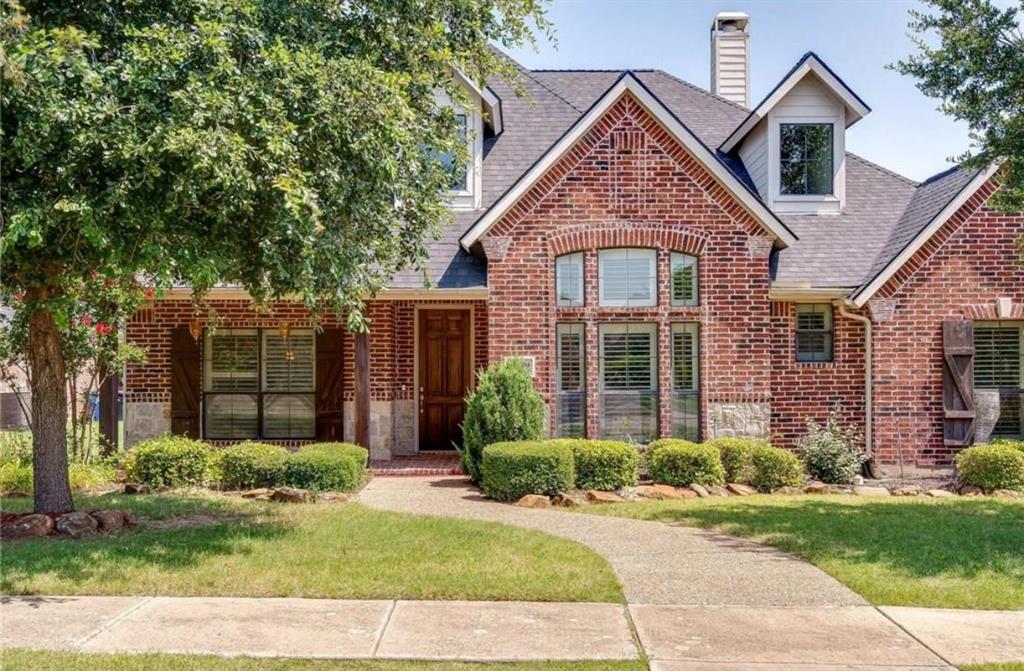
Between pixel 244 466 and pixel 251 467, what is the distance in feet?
0.33

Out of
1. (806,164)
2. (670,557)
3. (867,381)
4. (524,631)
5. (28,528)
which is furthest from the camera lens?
(806,164)

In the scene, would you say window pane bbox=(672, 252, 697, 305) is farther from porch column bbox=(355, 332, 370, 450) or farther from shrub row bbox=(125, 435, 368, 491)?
shrub row bbox=(125, 435, 368, 491)

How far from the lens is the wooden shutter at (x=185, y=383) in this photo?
14.5 metres

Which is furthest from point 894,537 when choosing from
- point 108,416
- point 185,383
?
point 108,416

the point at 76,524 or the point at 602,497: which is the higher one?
the point at 76,524

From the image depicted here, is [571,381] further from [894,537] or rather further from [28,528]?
[28,528]

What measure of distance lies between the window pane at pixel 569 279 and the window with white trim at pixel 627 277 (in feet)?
0.98

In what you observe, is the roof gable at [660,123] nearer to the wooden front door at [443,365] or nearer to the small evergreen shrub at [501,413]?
the small evergreen shrub at [501,413]

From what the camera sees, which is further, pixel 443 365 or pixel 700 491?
pixel 443 365

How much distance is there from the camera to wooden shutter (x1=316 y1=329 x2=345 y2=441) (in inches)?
587

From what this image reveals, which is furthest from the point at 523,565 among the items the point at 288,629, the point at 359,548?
the point at 288,629

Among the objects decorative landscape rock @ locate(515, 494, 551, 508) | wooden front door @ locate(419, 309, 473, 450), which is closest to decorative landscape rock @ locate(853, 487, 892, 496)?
decorative landscape rock @ locate(515, 494, 551, 508)

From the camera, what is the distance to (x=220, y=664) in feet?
16.6

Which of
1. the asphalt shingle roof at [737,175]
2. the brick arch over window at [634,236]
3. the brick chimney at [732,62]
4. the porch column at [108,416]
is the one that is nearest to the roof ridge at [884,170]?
the asphalt shingle roof at [737,175]
